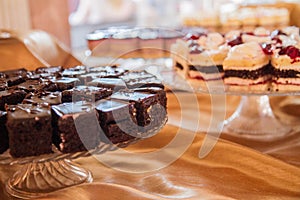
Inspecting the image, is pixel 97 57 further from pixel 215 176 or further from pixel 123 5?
pixel 123 5

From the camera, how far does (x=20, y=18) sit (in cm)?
233

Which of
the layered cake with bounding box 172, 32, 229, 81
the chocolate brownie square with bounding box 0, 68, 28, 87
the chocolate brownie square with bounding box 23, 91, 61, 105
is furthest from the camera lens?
the layered cake with bounding box 172, 32, 229, 81

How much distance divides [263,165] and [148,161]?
1.12 feet

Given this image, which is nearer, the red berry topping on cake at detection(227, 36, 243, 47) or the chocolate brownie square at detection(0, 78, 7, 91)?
the chocolate brownie square at detection(0, 78, 7, 91)

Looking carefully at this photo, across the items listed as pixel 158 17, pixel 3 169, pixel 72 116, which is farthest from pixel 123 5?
pixel 72 116

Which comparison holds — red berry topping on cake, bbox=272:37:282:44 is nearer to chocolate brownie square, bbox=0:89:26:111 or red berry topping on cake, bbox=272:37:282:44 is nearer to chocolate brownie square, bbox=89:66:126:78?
chocolate brownie square, bbox=89:66:126:78

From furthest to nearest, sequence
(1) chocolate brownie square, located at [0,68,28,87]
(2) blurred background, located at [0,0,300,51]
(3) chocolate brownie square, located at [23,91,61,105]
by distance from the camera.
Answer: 1. (2) blurred background, located at [0,0,300,51]
2. (1) chocolate brownie square, located at [0,68,28,87]
3. (3) chocolate brownie square, located at [23,91,61,105]

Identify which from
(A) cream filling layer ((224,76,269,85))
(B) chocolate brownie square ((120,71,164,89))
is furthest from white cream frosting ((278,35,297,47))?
(B) chocolate brownie square ((120,71,164,89))

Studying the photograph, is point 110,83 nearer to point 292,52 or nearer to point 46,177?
point 46,177

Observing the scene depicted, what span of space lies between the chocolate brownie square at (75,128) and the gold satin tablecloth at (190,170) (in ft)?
0.36

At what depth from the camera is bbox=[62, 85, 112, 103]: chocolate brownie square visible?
3.52 feet

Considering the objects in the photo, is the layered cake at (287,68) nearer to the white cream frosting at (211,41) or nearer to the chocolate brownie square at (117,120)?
the white cream frosting at (211,41)

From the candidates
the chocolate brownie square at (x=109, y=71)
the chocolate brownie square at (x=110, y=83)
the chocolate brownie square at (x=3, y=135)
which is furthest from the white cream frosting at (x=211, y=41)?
the chocolate brownie square at (x=3, y=135)

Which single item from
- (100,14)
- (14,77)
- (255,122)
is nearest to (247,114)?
(255,122)
